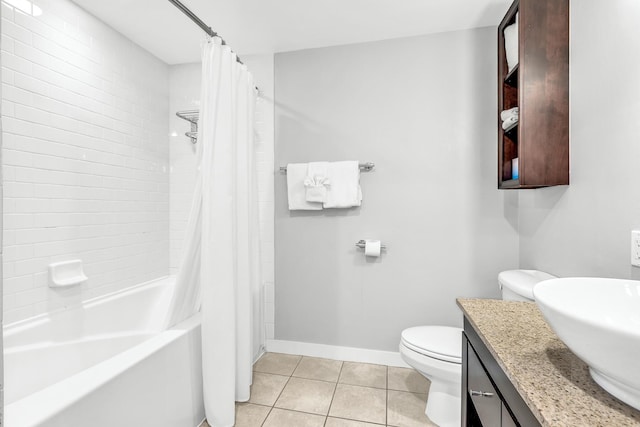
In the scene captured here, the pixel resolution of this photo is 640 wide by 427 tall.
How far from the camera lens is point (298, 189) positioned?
2445mm

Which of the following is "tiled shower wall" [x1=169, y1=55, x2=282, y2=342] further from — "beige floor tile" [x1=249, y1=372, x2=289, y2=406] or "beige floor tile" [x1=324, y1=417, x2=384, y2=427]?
"beige floor tile" [x1=324, y1=417, x2=384, y2=427]

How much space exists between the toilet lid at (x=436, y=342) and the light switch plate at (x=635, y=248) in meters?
0.82

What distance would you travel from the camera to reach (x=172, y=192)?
2777 mm

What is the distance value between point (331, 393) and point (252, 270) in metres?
0.89

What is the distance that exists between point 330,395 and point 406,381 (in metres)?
0.53

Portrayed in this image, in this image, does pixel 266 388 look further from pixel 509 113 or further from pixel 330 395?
pixel 509 113

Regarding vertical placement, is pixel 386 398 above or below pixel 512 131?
below

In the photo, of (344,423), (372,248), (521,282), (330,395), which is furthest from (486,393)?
(372,248)

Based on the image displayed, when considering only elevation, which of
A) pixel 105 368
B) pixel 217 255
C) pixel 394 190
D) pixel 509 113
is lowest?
pixel 105 368

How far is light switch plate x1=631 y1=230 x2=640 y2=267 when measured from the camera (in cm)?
113

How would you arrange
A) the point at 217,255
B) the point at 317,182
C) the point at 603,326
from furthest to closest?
1. the point at 317,182
2. the point at 217,255
3. the point at 603,326

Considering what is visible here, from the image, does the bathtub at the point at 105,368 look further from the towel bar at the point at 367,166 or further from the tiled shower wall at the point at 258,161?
the towel bar at the point at 367,166

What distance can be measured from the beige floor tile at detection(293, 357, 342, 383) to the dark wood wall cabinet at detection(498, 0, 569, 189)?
1652mm

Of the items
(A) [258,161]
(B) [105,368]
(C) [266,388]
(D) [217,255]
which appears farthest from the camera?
(A) [258,161]
